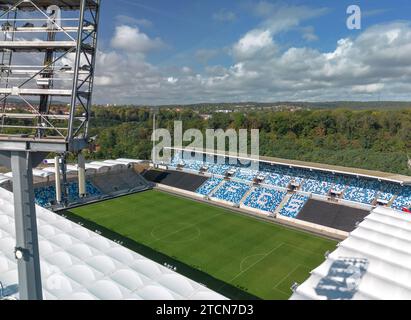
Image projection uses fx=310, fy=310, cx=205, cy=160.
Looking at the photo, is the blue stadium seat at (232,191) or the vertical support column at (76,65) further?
the blue stadium seat at (232,191)

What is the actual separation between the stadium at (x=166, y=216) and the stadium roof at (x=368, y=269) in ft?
0.27

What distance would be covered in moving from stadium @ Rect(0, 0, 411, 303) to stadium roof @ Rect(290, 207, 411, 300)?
0.08 meters

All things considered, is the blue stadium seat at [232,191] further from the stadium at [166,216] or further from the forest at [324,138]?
the forest at [324,138]

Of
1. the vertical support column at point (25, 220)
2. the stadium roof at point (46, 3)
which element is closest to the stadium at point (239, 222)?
the vertical support column at point (25, 220)

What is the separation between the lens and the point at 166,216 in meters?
36.5

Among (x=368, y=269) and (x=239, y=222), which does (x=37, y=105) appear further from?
(x=239, y=222)

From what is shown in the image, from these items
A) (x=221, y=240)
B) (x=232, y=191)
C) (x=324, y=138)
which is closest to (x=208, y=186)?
(x=232, y=191)

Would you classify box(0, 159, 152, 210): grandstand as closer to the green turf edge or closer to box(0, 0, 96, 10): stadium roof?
the green turf edge

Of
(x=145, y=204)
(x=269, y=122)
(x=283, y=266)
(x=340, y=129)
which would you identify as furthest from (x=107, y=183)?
(x=340, y=129)

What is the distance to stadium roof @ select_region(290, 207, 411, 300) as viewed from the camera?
554 inches

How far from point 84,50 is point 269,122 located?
7663 cm

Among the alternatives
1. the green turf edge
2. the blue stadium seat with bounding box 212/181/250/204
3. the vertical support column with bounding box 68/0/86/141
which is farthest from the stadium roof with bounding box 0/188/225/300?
the blue stadium seat with bounding box 212/181/250/204

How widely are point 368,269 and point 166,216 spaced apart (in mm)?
24154

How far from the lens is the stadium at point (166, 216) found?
741 cm
